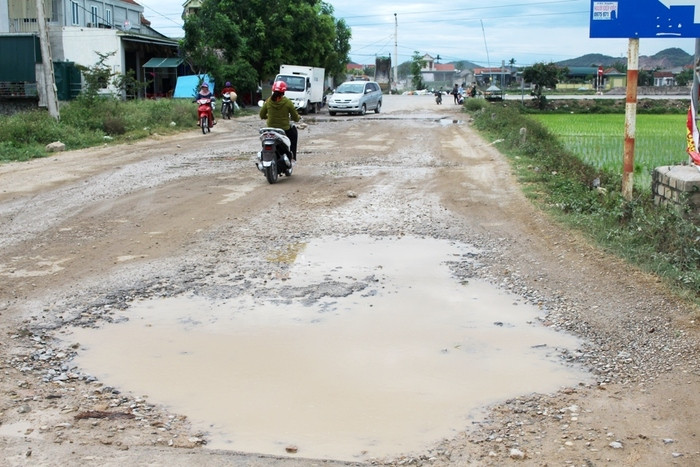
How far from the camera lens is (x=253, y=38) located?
42250 millimetres

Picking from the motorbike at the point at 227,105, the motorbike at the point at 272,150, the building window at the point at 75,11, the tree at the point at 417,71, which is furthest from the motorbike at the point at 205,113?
the tree at the point at 417,71

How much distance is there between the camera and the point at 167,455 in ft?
11.9

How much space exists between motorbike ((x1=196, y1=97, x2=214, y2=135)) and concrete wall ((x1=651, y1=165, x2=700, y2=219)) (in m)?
16.1

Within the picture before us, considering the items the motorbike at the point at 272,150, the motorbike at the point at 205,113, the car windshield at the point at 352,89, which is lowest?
the motorbike at the point at 272,150

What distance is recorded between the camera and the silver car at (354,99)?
34.9 meters

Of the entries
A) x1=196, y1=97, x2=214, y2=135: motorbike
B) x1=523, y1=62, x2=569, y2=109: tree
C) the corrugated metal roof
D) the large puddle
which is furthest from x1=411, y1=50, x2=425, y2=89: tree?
the large puddle

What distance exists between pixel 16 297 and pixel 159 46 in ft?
127

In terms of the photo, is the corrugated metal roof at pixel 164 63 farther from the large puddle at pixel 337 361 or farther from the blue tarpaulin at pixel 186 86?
the large puddle at pixel 337 361

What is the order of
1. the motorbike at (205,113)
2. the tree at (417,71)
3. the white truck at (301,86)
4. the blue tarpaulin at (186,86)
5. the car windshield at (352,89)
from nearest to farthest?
the motorbike at (205,113) < the white truck at (301,86) < the car windshield at (352,89) < the blue tarpaulin at (186,86) < the tree at (417,71)

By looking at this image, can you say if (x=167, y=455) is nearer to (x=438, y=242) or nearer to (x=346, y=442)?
(x=346, y=442)

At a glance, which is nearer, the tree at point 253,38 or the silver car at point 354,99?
the silver car at point 354,99

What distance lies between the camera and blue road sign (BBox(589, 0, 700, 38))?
867cm

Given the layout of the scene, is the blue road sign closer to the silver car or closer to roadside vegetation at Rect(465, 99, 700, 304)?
roadside vegetation at Rect(465, 99, 700, 304)

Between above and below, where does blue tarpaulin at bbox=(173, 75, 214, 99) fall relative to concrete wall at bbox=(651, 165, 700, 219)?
above
